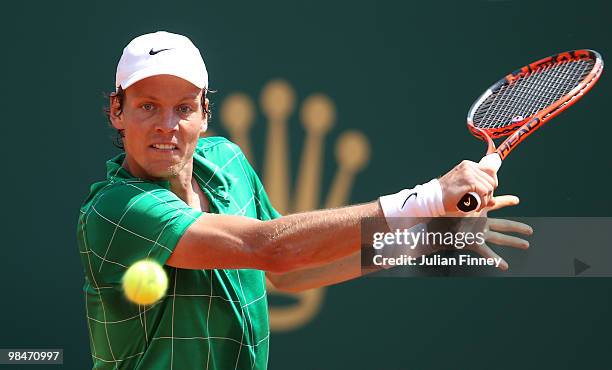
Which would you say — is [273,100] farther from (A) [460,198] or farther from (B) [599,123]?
(A) [460,198]

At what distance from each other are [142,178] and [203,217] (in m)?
0.29

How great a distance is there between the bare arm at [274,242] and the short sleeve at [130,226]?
0.14ft

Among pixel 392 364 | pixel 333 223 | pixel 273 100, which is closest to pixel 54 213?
pixel 273 100

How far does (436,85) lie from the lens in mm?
4523

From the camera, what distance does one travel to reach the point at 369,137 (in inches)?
178

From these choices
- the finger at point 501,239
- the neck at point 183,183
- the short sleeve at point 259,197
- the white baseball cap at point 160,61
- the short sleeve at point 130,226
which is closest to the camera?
the short sleeve at point 130,226

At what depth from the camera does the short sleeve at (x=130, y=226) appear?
97.9 inches

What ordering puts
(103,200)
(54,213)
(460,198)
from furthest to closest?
(54,213) < (103,200) < (460,198)

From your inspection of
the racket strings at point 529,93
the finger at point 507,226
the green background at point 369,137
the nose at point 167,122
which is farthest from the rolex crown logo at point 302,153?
the nose at point 167,122

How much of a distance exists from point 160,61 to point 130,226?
0.42 m

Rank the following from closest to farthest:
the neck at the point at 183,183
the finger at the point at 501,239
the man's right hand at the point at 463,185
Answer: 1. the man's right hand at the point at 463,185
2. the neck at the point at 183,183
3. the finger at the point at 501,239

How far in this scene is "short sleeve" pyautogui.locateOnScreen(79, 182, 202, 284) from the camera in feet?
8.16

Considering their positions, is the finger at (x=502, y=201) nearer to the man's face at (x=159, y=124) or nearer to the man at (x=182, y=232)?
the man at (x=182, y=232)

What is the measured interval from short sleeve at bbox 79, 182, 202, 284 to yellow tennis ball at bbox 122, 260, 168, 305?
23 mm
